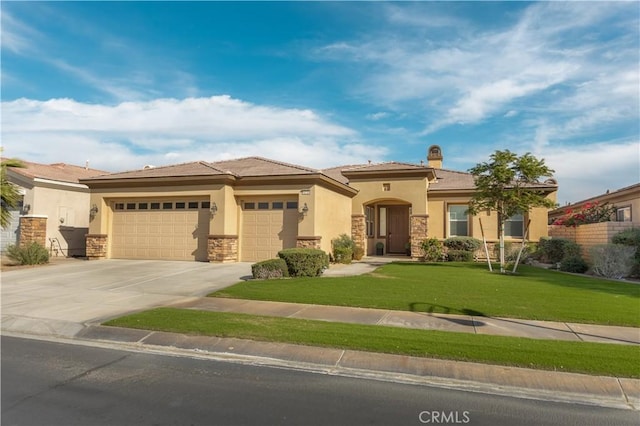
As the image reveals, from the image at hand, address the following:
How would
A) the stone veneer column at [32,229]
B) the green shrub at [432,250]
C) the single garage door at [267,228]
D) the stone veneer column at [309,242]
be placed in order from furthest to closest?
the green shrub at [432,250] → the stone veneer column at [32,229] → the single garage door at [267,228] → the stone veneer column at [309,242]

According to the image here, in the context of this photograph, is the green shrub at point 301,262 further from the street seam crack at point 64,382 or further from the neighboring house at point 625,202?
the neighboring house at point 625,202

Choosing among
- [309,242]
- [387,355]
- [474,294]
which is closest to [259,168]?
[309,242]

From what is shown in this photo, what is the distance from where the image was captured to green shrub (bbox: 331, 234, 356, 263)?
19.0 meters

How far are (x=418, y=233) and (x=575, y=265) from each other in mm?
7299

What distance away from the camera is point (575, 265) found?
54.9 feet

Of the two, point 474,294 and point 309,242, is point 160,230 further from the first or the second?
point 474,294

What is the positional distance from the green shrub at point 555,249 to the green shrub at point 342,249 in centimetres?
875

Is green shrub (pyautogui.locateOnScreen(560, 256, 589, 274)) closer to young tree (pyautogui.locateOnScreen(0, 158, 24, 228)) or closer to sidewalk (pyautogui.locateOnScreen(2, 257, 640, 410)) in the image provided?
sidewalk (pyautogui.locateOnScreen(2, 257, 640, 410))

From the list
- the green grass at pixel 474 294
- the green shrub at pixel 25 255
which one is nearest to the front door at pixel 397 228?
the green grass at pixel 474 294

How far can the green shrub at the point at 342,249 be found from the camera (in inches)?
747

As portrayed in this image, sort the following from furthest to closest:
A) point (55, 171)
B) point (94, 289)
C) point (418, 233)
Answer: point (55, 171) → point (418, 233) → point (94, 289)

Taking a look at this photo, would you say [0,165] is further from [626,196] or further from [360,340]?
[626,196]

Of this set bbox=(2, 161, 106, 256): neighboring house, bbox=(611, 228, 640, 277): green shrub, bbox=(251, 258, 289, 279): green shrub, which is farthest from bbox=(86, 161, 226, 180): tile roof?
bbox=(611, 228, 640, 277): green shrub

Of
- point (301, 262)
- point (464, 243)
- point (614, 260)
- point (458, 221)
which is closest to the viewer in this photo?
point (301, 262)
